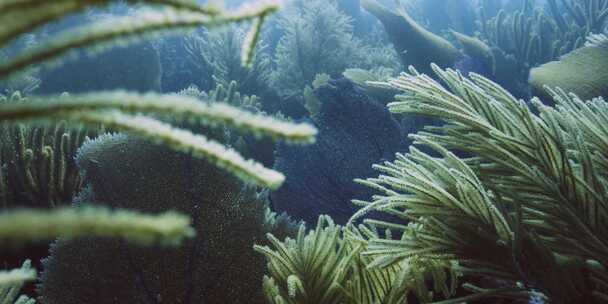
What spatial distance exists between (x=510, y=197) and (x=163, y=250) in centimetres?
176

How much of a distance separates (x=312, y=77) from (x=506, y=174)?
4.59 m

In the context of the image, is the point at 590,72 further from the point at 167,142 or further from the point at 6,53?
the point at 6,53

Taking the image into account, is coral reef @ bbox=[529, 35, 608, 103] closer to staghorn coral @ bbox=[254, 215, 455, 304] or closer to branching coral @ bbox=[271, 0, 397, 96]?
staghorn coral @ bbox=[254, 215, 455, 304]

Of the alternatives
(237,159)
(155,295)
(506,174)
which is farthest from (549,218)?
(155,295)

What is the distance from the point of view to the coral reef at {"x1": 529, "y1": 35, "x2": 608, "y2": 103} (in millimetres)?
3541

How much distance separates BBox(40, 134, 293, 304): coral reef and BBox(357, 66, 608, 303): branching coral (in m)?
0.85

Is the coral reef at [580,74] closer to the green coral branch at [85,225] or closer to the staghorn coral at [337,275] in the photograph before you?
the staghorn coral at [337,275]

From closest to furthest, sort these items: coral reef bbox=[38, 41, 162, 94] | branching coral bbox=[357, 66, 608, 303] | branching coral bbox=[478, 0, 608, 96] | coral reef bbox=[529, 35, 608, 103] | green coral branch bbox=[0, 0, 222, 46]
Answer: green coral branch bbox=[0, 0, 222, 46] → branching coral bbox=[357, 66, 608, 303] → coral reef bbox=[529, 35, 608, 103] → coral reef bbox=[38, 41, 162, 94] → branching coral bbox=[478, 0, 608, 96]

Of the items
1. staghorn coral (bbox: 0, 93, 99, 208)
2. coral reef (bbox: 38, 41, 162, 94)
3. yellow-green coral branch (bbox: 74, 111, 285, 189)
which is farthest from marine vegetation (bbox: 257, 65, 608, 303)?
coral reef (bbox: 38, 41, 162, 94)

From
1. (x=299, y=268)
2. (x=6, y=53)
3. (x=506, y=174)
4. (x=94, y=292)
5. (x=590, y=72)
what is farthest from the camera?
(x=6, y=53)

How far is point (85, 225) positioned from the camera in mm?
494

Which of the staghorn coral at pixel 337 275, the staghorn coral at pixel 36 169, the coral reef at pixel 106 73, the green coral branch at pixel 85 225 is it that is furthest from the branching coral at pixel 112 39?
the coral reef at pixel 106 73

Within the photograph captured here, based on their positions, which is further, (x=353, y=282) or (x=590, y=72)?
(x=590, y=72)

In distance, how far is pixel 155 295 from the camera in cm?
239
